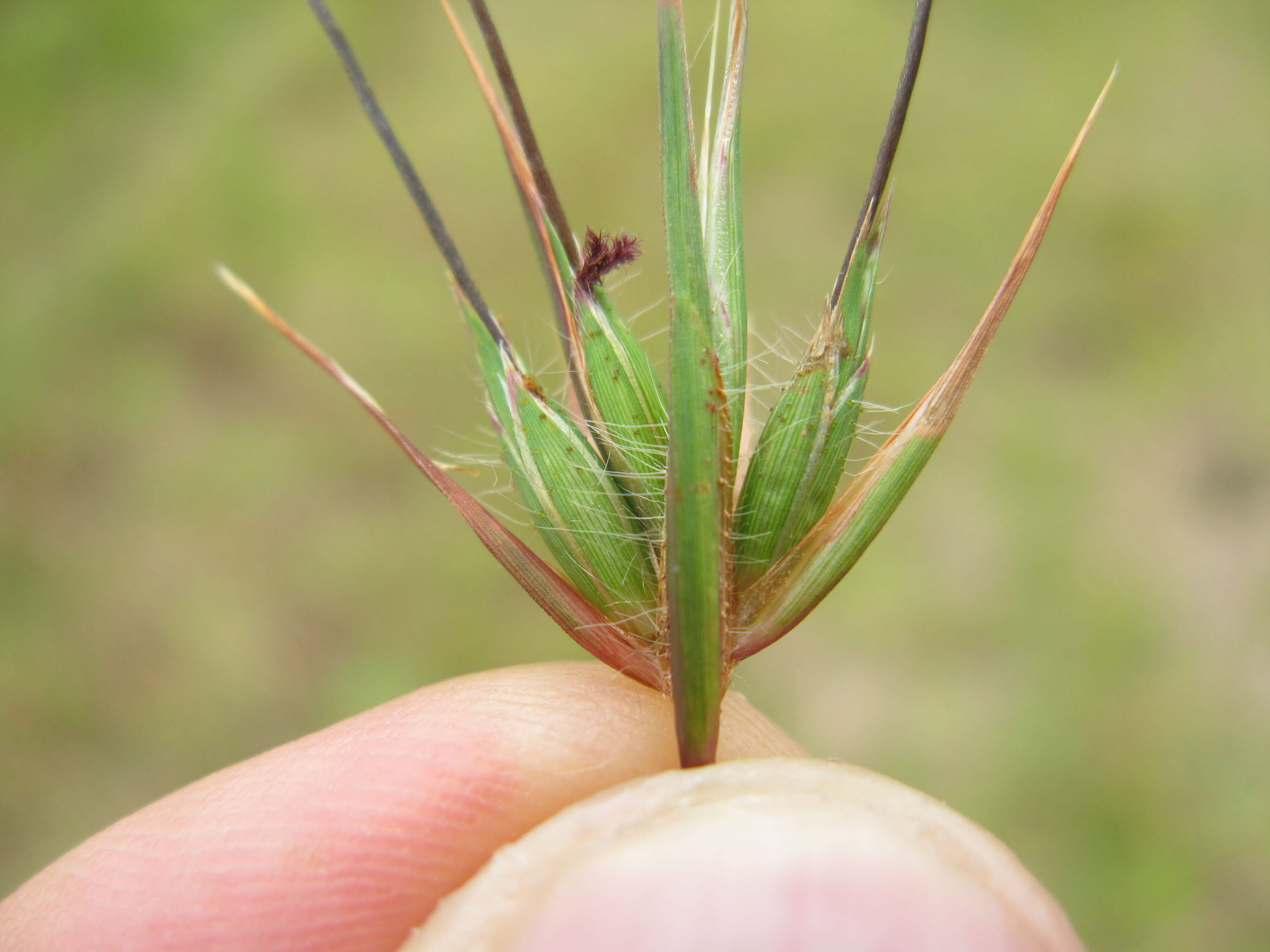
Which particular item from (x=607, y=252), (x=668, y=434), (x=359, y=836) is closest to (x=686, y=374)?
(x=668, y=434)

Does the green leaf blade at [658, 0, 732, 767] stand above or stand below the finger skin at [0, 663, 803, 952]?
above

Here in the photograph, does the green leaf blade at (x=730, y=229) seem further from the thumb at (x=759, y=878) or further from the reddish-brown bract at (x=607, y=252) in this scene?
the thumb at (x=759, y=878)

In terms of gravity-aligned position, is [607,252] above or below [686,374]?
above

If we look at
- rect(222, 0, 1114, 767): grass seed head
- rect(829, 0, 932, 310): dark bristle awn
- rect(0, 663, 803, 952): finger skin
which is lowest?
rect(0, 663, 803, 952): finger skin

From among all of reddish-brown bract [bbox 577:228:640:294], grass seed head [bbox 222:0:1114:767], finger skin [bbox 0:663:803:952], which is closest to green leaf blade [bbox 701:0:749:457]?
grass seed head [bbox 222:0:1114:767]

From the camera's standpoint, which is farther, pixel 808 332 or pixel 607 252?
pixel 808 332

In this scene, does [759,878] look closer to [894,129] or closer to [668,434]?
[668,434]

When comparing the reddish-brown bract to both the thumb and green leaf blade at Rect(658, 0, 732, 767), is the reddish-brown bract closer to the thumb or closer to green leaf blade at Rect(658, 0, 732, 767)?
green leaf blade at Rect(658, 0, 732, 767)
